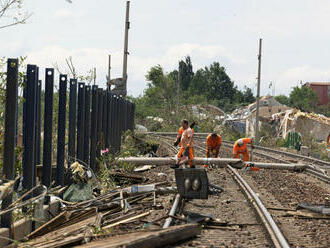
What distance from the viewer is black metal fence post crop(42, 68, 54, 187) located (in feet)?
32.5

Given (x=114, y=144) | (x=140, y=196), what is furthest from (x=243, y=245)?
(x=114, y=144)

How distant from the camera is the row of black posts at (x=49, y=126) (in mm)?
7762

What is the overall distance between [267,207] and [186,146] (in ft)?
19.5

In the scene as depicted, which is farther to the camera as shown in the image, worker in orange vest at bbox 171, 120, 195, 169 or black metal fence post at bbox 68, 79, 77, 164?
worker in orange vest at bbox 171, 120, 195, 169

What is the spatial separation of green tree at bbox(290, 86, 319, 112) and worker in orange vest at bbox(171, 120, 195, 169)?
3659 inches

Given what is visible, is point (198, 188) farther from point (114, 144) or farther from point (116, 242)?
point (114, 144)

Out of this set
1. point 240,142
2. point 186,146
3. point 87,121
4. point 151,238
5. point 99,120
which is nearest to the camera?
point 151,238

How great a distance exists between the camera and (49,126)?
10102 mm

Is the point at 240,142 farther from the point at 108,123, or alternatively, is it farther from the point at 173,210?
the point at 173,210

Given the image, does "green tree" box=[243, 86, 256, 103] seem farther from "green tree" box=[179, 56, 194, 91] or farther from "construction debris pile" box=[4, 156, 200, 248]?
"construction debris pile" box=[4, 156, 200, 248]

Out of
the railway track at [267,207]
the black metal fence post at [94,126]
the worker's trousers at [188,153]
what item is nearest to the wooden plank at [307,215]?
the railway track at [267,207]

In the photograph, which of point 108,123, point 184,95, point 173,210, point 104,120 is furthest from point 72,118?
point 184,95

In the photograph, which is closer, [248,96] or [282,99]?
[248,96]

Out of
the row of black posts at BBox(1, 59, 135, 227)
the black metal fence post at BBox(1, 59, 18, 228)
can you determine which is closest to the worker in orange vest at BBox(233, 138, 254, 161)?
the row of black posts at BBox(1, 59, 135, 227)
